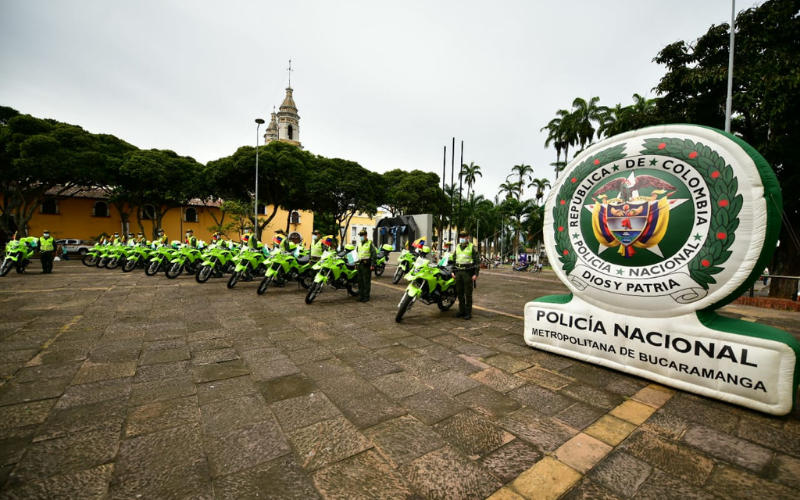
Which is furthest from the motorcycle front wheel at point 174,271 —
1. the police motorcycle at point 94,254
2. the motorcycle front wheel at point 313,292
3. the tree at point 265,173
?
the tree at point 265,173

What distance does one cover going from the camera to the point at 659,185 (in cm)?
362

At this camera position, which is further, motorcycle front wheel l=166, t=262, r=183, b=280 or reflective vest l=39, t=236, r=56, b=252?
reflective vest l=39, t=236, r=56, b=252

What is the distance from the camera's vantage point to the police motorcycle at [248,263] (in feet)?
30.3

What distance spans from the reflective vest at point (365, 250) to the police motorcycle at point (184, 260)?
6789mm

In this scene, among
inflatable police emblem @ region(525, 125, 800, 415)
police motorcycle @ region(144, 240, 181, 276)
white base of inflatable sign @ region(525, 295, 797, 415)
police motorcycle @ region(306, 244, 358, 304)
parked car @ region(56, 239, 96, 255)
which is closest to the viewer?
white base of inflatable sign @ region(525, 295, 797, 415)

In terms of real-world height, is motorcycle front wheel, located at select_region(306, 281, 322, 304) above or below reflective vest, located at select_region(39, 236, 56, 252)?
below

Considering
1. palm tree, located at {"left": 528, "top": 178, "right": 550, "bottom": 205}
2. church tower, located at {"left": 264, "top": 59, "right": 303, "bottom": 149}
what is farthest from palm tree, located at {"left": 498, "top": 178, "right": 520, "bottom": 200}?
church tower, located at {"left": 264, "top": 59, "right": 303, "bottom": 149}

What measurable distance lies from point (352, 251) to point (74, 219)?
34834 millimetres

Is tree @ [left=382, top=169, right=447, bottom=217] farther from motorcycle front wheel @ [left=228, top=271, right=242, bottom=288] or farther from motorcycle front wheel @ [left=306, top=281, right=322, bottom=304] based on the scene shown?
motorcycle front wheel @ [left=306, top=281, right=322, bottom=304]

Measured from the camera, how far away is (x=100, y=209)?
101 feet

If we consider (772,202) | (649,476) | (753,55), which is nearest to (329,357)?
(649,476)

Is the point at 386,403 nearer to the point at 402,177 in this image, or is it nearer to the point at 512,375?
the point at 512,375

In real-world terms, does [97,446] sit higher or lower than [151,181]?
lower

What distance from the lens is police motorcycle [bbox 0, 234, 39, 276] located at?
1150 centimetres
